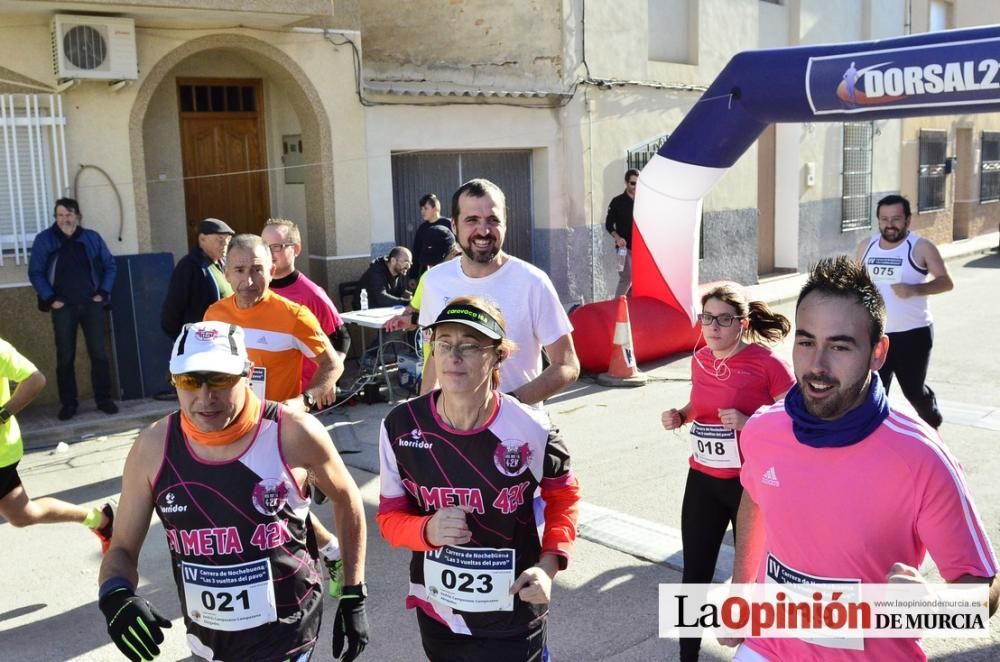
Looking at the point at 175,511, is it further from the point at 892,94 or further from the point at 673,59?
the point at 673,59

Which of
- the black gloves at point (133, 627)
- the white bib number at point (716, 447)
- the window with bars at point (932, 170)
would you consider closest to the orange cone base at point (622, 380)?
the white bib number at point (716, 447)

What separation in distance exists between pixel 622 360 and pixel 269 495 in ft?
25.6

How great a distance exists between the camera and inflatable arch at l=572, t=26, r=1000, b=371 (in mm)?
6355

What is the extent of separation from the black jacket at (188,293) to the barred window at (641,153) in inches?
358

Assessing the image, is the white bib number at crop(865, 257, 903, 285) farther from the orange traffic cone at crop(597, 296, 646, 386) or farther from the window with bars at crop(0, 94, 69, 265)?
the window with bars at crop(0, 94, 69, 265)

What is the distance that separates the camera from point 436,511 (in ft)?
10.2

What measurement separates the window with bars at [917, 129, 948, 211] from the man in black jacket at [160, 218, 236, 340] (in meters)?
19.3

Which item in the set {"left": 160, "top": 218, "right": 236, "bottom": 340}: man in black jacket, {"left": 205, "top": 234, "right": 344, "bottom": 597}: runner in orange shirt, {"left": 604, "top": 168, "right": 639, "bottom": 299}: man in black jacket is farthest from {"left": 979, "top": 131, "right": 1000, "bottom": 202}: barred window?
{"left": 205, "top": 234, "right": 344, "bottom": 597}: runner in orange shirt

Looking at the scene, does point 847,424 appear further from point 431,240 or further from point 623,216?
point 623,216

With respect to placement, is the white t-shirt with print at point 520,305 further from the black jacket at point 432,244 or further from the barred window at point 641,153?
the barred window at point 641,153

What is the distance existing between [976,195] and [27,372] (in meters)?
25.9

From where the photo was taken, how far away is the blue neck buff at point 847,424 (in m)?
2.59

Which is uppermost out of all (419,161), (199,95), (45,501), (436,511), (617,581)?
(199,95)

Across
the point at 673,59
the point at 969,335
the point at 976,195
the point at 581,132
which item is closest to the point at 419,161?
the point at 581,132
